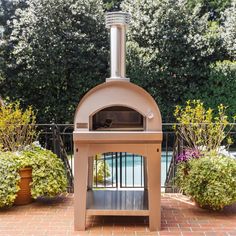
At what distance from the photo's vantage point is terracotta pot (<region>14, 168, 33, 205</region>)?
4.21 m

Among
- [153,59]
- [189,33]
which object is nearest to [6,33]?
[153,59]

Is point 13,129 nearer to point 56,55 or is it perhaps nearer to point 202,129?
point 202,129

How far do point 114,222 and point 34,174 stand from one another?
1182 mm

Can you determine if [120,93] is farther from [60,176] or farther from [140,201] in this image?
[60,176]

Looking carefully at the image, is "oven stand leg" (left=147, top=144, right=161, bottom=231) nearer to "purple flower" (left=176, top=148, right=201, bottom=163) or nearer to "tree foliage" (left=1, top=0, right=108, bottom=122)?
"purple flower" (left=176, top=148, right=201, bottom=163)

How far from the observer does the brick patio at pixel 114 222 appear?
341 cm

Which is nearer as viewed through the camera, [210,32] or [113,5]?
[210,32]

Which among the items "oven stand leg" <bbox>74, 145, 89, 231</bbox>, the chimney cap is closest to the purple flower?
"oven stand leg" <bbox>74, 145, 89, 231</bbox>

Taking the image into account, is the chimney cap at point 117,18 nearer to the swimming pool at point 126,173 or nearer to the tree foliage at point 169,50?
the swimming pool at point 126,173

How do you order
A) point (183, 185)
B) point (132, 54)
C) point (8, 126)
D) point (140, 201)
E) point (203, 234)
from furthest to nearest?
point (132, 54) < point (8, 126) < point (183, 185) < point (140, 201) < point (203, 234)

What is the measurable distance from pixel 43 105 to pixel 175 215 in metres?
7.93

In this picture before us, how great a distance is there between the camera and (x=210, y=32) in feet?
37.2

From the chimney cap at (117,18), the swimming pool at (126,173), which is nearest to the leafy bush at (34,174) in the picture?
the swimming pool at (126,173)

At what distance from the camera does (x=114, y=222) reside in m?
3.67
